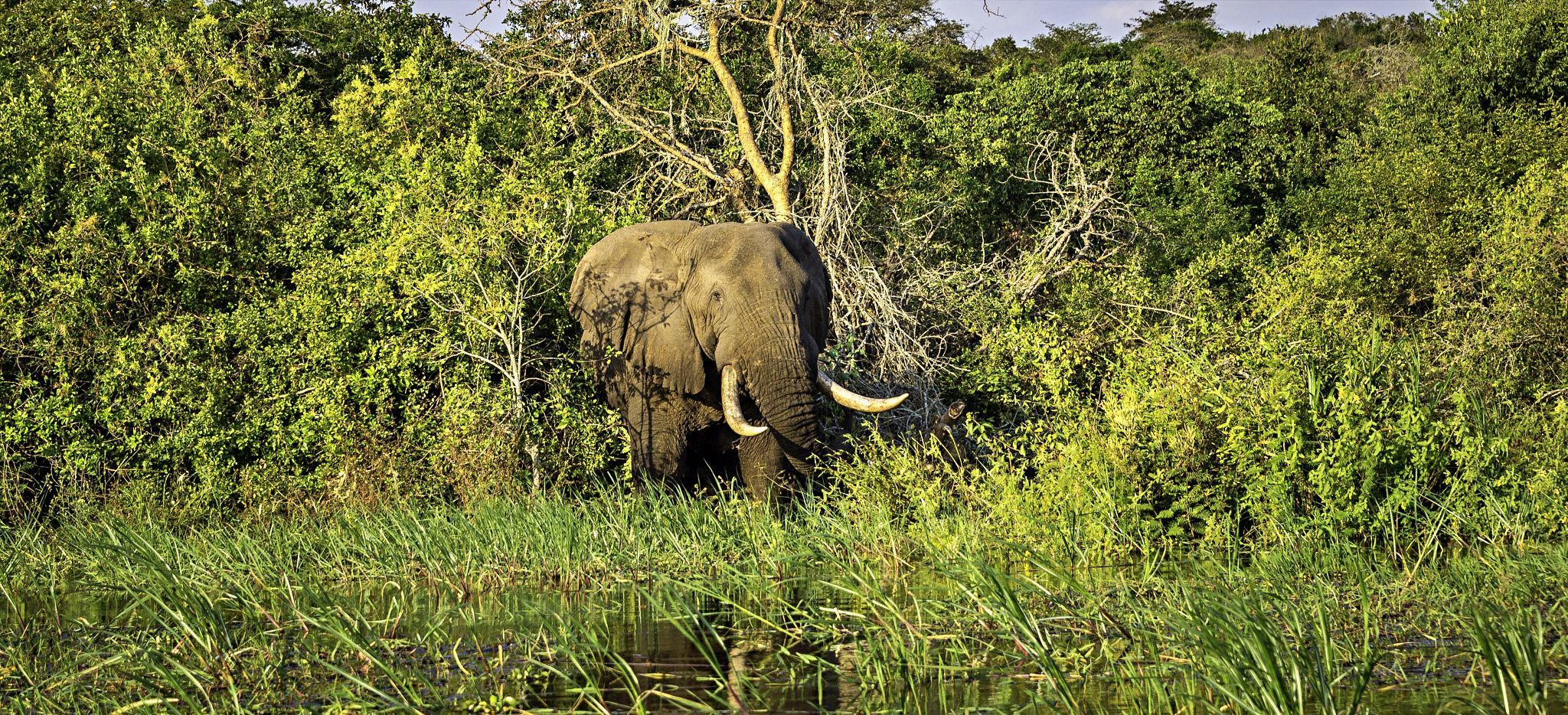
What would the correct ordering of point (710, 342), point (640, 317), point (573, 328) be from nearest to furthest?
point (710, 342)
point (640, 317)
point (573, 328)

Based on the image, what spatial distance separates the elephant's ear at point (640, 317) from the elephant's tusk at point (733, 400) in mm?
287

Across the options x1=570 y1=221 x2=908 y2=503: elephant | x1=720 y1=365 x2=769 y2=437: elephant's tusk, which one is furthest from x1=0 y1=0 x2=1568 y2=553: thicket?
x1=720 y1=365 x2=769 y2=437: elephant's tusk

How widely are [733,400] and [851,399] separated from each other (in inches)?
36.9

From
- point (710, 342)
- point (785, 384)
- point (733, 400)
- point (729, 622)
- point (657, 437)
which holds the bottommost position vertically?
point (729, 622)

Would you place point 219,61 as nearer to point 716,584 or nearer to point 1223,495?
point 716,584

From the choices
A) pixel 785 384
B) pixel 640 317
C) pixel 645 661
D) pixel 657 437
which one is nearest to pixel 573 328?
pixel 640 317

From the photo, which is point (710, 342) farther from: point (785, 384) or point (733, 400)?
point (785, 384)

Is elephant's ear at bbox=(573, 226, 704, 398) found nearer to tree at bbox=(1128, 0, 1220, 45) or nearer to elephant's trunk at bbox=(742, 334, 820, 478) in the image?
elephant's trunk at bbox=(742, 334, 820, 478)

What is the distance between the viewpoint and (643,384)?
9.73 meters

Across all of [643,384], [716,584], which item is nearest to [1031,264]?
[643,384]

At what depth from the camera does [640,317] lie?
9703 mm

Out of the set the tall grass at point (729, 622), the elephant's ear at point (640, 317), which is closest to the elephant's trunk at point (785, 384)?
the elephant's ear at point (640, 317)

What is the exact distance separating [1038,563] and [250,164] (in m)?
8.66

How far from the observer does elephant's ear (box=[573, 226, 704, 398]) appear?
9.62 meters
